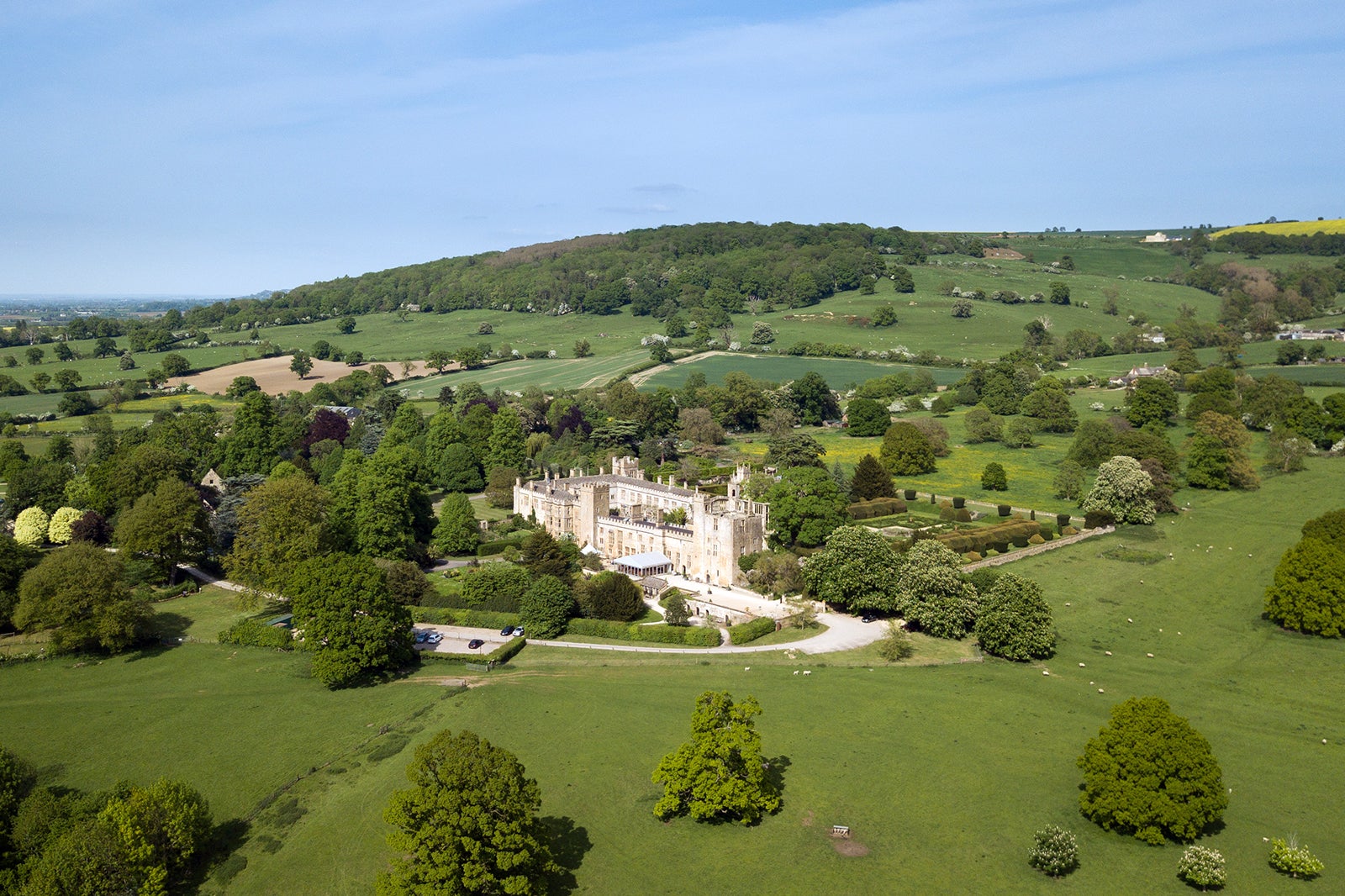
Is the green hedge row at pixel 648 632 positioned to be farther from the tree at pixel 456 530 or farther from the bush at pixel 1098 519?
the bush at pixel 1098 519

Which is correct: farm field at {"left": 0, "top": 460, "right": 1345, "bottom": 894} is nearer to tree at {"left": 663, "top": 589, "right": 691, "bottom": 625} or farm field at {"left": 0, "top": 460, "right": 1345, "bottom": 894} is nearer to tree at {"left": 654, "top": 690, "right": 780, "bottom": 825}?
tree at {"left": 654, "top": 690, "right": 780, "bottom": 825}

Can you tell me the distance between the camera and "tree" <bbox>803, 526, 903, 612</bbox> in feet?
189

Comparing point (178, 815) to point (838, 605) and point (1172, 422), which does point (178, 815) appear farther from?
point (1172, 422)

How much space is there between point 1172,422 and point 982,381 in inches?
864

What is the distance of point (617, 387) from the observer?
115 metres

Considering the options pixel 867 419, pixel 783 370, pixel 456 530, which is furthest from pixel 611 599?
pixel 783 370

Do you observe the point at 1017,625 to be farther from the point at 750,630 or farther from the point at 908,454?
the point at 908,454

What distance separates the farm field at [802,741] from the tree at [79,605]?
175 centimetres

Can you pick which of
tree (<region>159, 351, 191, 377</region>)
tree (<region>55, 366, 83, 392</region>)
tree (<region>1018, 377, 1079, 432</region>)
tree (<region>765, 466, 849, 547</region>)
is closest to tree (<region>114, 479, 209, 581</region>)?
tree (<region>765, 466, 849, 547</region>)

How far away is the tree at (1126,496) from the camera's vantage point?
245 ft

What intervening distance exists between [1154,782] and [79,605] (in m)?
53.7

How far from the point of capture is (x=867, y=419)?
351ft

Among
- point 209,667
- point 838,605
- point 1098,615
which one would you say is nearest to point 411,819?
point 209,667

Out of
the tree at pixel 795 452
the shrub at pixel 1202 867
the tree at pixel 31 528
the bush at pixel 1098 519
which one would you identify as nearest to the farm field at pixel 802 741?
the shrub at pixel 1202 867
